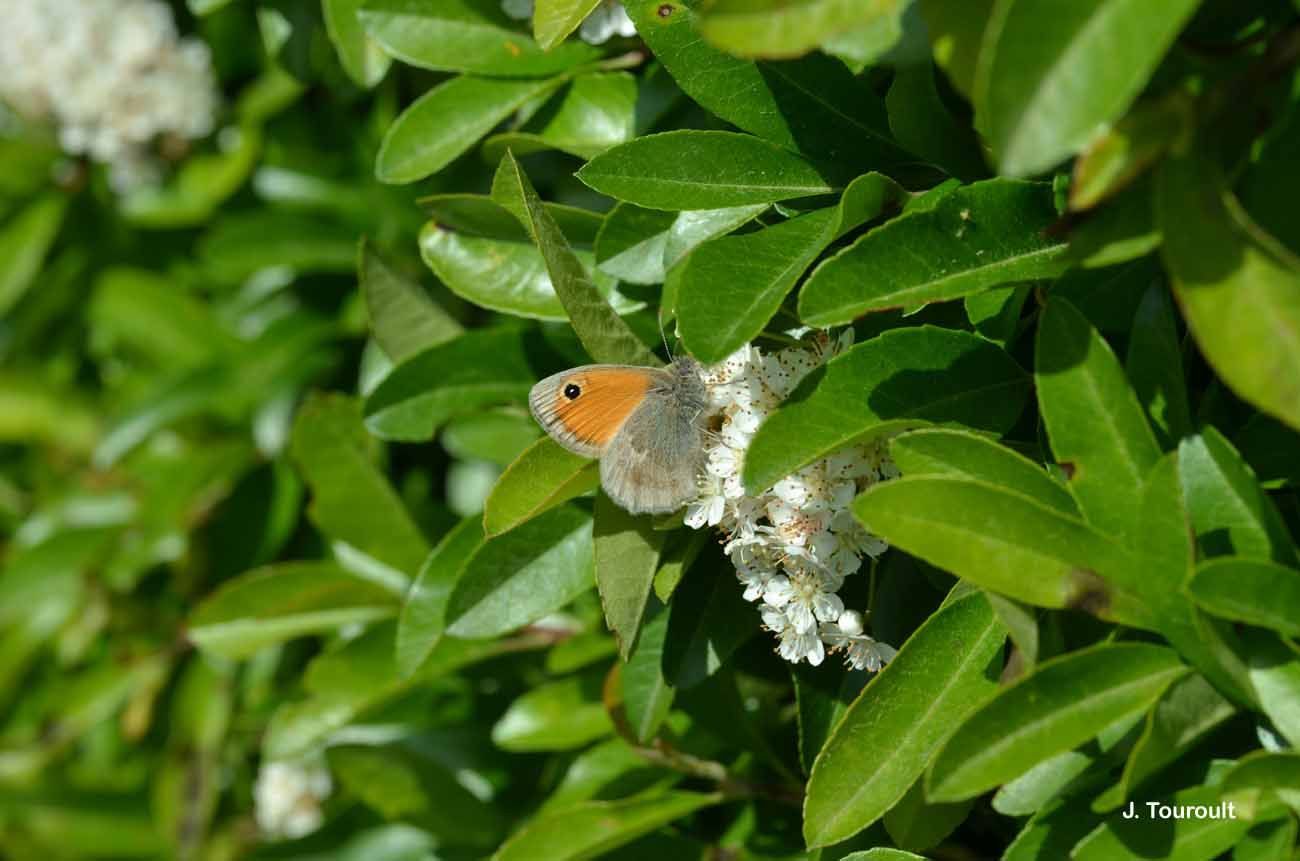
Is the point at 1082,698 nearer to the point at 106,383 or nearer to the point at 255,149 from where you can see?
the point at 255,149

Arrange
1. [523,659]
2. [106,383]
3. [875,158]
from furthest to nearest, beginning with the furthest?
1. [106,383]
2. [523,659]
3. [875,158]

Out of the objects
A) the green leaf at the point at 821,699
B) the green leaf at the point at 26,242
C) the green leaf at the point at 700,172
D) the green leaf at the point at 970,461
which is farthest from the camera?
the green leaf at the point at 26,242

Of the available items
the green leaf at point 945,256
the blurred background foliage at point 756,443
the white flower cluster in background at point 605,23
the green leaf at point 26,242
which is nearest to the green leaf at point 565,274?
the blurred background foliage at point 756,443

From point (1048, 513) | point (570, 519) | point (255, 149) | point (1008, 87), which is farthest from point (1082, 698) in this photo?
point (255, 149)

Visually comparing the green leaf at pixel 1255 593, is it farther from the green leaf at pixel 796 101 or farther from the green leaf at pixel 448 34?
the green leaf at pixel 448 34

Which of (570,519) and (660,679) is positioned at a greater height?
(570,519)

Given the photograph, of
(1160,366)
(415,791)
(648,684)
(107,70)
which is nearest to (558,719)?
(415,791)

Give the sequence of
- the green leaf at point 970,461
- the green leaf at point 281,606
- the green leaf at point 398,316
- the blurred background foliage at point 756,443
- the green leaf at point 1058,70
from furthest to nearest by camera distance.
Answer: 1. the green leaf at point 281,606
2. the green leaf at point 398,316
3. the green leaf at point 970,461
4. the blurred background foliage at point 756,443
5. the green leaf at point 1058,70

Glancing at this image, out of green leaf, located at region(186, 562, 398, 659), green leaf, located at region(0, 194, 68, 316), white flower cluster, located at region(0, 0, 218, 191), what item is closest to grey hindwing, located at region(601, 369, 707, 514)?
green leaf, located at region(186, 562, 398, 659)
